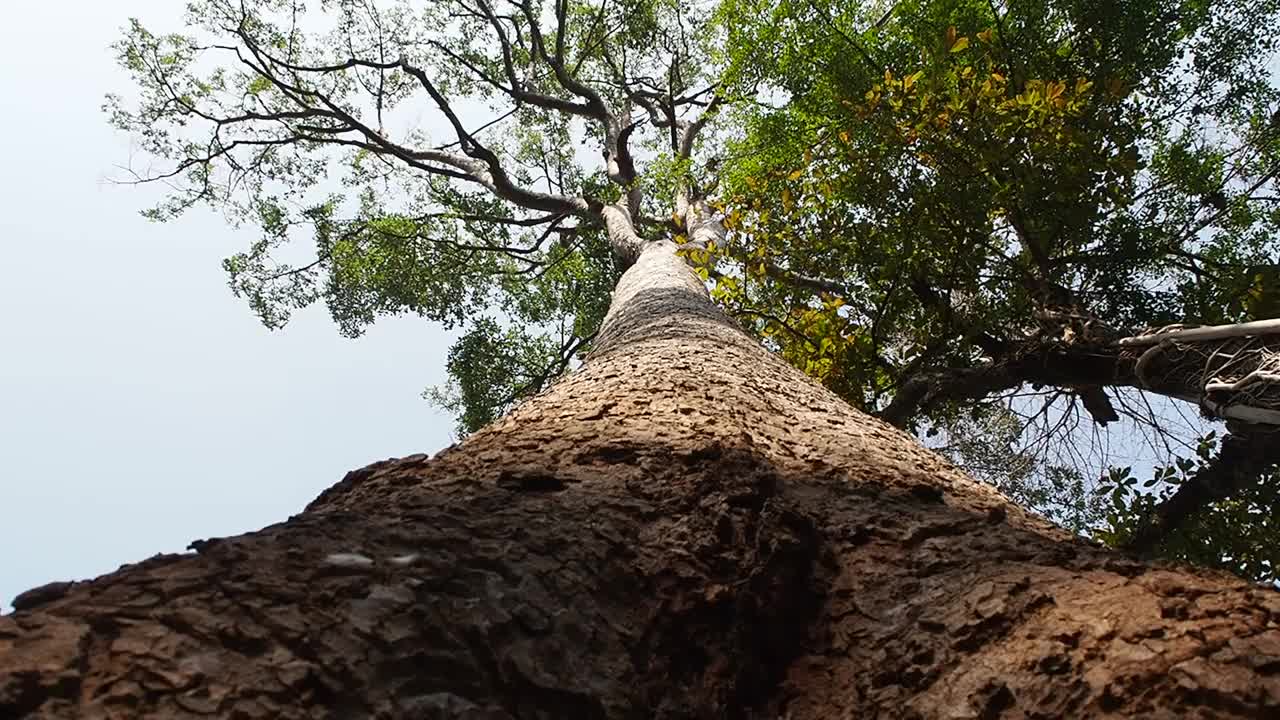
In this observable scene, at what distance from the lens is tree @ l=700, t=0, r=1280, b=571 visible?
5.18 metres

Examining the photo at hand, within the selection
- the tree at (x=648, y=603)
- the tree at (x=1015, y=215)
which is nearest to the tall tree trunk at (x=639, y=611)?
the tree at (x=648, y=603)

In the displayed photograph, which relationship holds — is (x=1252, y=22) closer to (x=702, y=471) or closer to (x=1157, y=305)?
(x=1157, y=305)

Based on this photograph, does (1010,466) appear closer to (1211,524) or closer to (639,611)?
(1211,524)

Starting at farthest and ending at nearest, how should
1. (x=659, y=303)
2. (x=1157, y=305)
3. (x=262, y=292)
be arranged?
(x=262, y=292) < (x=1157, y=305) < (x=659, y=303)

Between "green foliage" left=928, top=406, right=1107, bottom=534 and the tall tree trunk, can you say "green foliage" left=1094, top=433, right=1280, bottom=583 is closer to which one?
"green foliage" left=928, top=406, right=1107, bottom=534

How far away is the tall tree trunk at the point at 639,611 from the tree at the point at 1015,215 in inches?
153

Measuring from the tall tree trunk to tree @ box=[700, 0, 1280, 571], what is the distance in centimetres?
389

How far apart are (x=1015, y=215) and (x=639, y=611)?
206 inches

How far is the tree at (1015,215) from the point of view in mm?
5180

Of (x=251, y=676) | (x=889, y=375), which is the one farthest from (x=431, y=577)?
(x=889, y=375)

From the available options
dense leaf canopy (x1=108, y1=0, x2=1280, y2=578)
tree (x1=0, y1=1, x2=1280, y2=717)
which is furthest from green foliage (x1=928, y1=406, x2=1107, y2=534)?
tree (x1=0, y1=1, x2=1280, y2=717)

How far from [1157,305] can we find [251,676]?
7.33 m

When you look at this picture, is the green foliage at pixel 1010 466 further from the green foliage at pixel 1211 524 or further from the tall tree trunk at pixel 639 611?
the tall tree trunk at pixel 639 611

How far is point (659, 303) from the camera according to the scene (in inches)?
180
